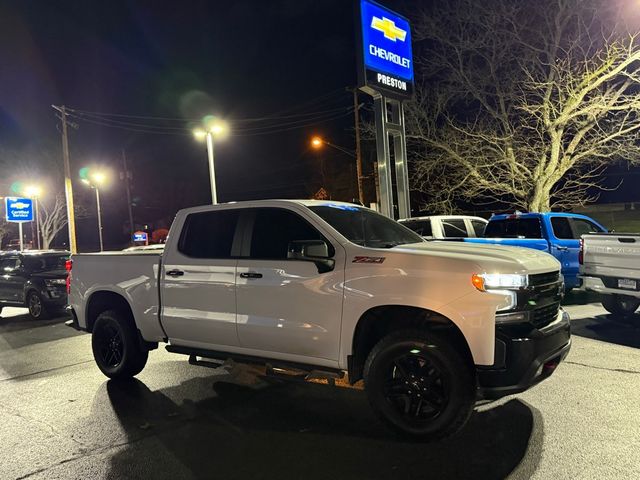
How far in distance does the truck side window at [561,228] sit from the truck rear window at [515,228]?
0.35m

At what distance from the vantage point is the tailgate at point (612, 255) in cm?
704

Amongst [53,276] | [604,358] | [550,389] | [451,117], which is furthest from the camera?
[451,117]

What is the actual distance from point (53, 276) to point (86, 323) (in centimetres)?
639

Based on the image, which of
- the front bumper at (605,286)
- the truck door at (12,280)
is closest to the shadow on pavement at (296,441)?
the front bumper at (605,286)

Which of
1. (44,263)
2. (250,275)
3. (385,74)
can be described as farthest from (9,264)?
(385,74)

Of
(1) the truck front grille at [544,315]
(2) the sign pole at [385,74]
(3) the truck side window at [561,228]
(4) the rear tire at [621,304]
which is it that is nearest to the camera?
(1) the truck front grille at [544,315]

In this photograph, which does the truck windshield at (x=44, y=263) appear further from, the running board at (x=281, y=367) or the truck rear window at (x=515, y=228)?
the truck rear window at (x=515, y=228)

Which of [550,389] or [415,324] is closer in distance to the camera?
[415,324]

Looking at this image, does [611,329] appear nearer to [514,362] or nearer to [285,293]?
[514,362]

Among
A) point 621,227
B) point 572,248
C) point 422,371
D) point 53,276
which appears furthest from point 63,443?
point 621,227

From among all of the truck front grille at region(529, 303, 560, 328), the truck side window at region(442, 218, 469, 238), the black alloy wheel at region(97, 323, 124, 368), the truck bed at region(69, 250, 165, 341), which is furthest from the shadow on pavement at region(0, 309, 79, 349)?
the truck front grille at region(529, 303, 560, 328)

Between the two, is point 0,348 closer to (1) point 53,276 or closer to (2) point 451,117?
(1) point 53,276

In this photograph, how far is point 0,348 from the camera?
343 inches

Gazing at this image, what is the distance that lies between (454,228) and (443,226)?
0.47 meters
